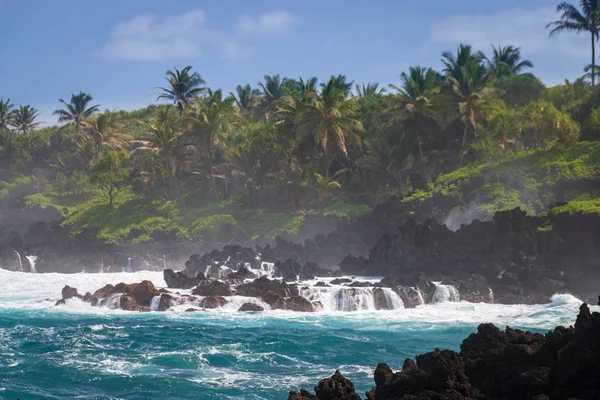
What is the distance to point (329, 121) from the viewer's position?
52.7 meters

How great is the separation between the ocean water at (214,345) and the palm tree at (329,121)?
77.0 feet

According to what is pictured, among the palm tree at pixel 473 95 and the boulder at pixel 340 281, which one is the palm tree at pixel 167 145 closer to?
the palm tree at pixel 473 95

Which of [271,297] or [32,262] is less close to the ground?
[32,262]

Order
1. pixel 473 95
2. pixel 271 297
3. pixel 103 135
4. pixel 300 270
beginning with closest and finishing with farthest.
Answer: pixel 271 297, pixel 300 270, pixel 473 95, pixel 103 135

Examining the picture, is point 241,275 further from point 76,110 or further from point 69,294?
point 76,110

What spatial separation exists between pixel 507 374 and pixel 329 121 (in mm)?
41870

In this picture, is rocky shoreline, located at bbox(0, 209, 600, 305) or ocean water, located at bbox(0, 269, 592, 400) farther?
rocky shoreline, located at bbox(0, 209, 600, 305)

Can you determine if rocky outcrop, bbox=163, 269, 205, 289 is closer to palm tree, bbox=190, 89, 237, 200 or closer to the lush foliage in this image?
the lush foliage

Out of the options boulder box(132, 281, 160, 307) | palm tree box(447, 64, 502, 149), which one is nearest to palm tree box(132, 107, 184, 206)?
palm tree box(447, 64, 502, 149)

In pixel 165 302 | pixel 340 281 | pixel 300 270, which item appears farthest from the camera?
pixel 300 270

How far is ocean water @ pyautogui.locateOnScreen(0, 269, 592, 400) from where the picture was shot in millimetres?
17422

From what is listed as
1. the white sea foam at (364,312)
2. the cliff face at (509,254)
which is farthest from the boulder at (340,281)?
the cliff face at (509,254)

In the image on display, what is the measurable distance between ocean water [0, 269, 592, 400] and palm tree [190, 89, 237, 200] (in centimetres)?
2721

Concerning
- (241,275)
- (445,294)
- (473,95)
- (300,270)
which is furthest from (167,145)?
(445,294)
